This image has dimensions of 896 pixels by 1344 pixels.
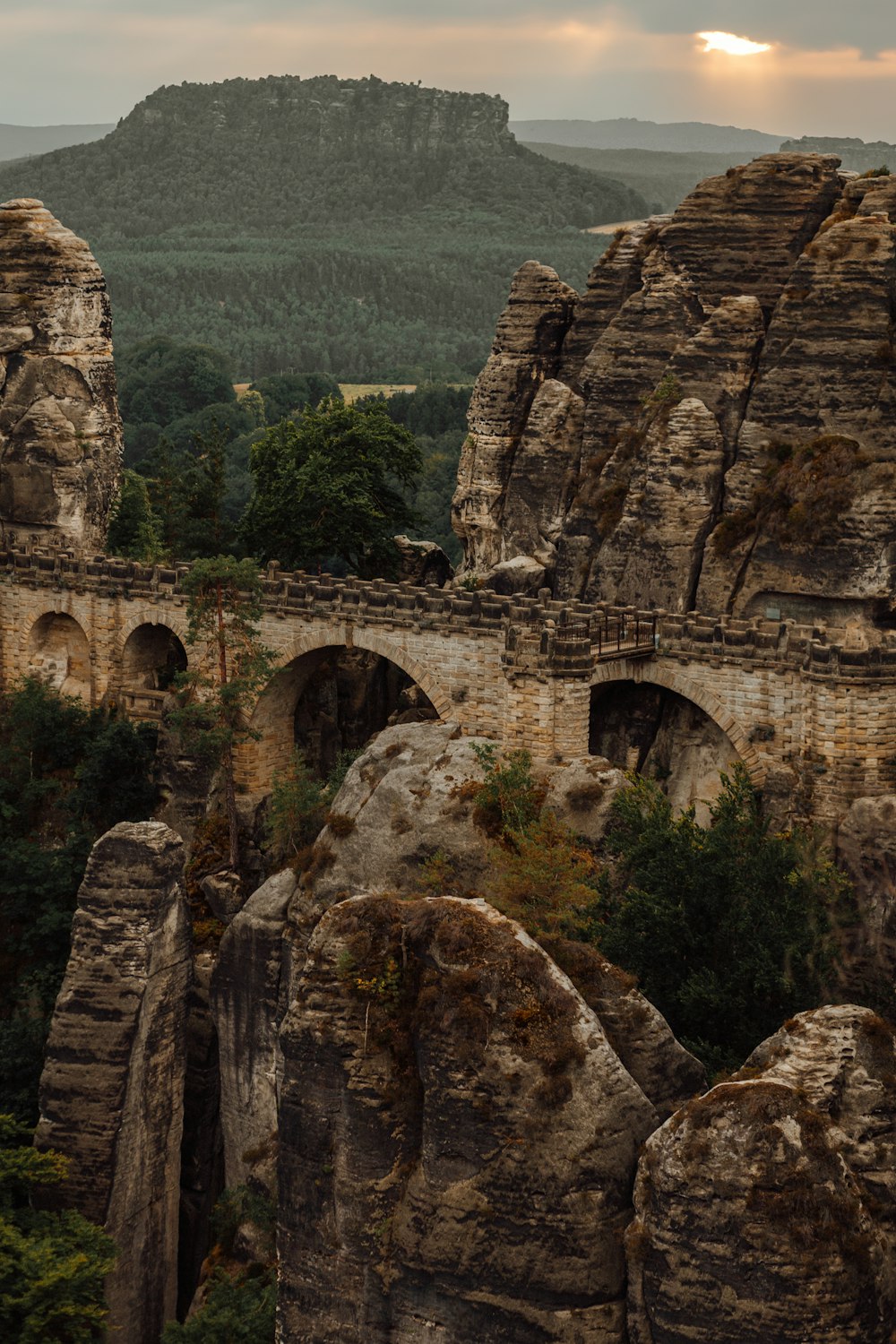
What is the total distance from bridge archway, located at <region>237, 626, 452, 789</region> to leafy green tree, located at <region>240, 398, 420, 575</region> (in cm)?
397

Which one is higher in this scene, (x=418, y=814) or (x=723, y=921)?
(x=418, y=814)

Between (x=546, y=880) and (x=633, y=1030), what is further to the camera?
(x=546, y=880)

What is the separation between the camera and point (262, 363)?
180 metres

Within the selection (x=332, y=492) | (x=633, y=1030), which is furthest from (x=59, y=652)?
(x=633, y=1030)

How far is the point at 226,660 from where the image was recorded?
5881 cm

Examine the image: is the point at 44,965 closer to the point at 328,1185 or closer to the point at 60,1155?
the point at 60,1155

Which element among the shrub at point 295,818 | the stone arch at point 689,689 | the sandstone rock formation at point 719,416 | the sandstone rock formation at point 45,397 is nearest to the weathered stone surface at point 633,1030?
the stone arch at point 689,689

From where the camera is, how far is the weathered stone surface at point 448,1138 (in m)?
33.4

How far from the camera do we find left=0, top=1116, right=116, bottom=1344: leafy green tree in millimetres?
43781

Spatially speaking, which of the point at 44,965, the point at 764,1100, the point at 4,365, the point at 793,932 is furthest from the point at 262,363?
the point at 764,1100

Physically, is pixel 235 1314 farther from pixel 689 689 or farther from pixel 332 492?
pixel 332 492

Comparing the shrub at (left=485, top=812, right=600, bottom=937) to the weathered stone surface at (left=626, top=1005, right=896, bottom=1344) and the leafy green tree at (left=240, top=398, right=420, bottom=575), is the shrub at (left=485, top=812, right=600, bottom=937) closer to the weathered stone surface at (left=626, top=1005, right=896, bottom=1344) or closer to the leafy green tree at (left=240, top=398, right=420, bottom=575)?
the weathered stone surface at (left=626, top=1005, right=896, bottom=1344)

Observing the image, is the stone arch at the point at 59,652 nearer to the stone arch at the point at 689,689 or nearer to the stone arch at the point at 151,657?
the stone arch at the point at 151,657

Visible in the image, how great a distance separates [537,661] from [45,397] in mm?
21969
